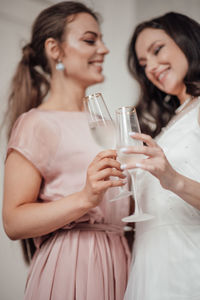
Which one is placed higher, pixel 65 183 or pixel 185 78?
pixel 185 78

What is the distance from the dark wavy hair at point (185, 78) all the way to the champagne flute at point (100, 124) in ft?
1.77

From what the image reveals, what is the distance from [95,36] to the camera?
123 cm

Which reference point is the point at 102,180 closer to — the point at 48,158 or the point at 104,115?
the point at 104,115

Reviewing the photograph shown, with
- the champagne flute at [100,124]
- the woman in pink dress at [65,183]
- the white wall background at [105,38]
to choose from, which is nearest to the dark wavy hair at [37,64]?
the woman in pink dress at [65,183]

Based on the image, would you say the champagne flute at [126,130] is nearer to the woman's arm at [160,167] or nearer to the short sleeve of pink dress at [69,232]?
the woman's arm at [160,167]

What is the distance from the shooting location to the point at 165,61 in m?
1.24

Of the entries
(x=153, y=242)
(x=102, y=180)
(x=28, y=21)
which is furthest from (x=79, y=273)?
(x=28, y=21)

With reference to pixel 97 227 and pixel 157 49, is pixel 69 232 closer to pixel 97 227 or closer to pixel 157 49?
pixel 97 227

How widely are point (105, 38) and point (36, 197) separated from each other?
1.23m

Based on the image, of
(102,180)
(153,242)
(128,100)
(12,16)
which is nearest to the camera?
(102,180)

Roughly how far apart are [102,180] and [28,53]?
0.72 metres

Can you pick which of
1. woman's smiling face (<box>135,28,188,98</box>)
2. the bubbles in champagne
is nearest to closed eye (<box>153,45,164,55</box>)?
woman's smiling face (<box>135,28,188,98</box>)

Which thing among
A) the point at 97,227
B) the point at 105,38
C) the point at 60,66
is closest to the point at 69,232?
the point at 97,227

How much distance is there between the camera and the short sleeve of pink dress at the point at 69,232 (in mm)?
919
